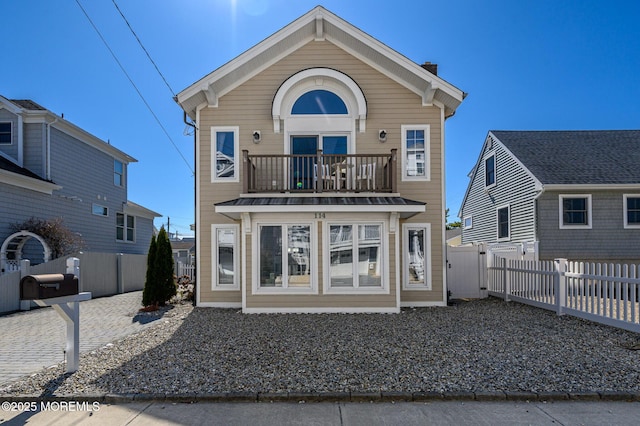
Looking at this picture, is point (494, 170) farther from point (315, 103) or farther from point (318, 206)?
point (318, 206)

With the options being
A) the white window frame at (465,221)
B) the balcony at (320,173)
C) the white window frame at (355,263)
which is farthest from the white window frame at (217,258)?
the white window frame at (465,221)

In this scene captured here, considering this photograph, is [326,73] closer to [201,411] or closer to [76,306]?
[76,306]

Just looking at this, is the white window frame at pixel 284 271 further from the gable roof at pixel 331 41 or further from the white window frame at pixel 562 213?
the white window frame at pixel 562 213

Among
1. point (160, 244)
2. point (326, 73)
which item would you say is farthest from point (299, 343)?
point (326, 73)

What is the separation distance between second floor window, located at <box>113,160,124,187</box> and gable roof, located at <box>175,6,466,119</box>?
1036 centimetres

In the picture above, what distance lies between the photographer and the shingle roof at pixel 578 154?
46.1 ft

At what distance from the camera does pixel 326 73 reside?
33.3 ft

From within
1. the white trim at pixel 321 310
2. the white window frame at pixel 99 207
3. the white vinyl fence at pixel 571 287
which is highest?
the white window frame at pixel 99 207

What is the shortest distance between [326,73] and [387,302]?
6.49m

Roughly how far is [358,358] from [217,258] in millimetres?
5887

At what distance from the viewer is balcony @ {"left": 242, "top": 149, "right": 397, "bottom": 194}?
29.9 feet

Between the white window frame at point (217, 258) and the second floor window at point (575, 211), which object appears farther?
the second floor window at point (575, 211)

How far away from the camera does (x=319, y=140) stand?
403 inches

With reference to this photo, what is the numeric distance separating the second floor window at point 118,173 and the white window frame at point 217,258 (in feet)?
37.0
